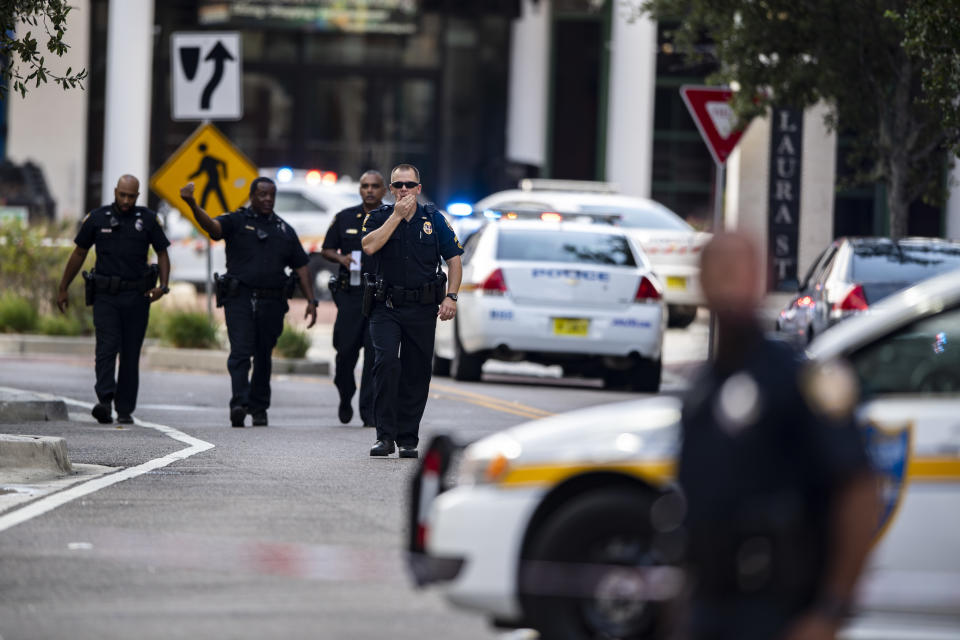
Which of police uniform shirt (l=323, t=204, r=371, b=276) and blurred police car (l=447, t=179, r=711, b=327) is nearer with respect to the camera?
police uniform shirt (l=323, t=204, r=371, b=276)

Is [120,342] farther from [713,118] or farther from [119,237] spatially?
[713,118]

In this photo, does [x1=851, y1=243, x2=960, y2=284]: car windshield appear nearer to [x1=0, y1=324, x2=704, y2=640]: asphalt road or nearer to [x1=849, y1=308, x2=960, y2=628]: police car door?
[x1=0, y1=324, x2=704, y2=640]: asphalt road

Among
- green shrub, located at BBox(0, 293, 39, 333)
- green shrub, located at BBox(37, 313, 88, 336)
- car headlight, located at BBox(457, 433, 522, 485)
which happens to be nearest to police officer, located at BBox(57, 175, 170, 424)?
green shrub, located at BBox(37, 313, 88, 336)

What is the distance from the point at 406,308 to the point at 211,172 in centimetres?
729

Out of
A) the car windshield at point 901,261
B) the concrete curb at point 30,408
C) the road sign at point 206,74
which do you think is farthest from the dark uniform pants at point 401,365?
the road sign at point 206,74

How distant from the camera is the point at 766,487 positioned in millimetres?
4332

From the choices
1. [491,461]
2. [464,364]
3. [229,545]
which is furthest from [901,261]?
[491,461]

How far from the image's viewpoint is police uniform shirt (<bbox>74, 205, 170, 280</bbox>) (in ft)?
45.3

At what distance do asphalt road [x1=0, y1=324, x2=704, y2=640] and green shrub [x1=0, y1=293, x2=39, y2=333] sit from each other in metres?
8.14

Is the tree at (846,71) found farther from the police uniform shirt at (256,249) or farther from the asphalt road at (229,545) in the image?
the police uniform shirt at (256,249)

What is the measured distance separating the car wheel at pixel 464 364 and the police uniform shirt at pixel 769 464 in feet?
43.8

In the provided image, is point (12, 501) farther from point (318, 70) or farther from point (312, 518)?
point (318, 70)

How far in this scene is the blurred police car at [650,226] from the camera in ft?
75.8

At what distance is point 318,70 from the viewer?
39.4 meters
